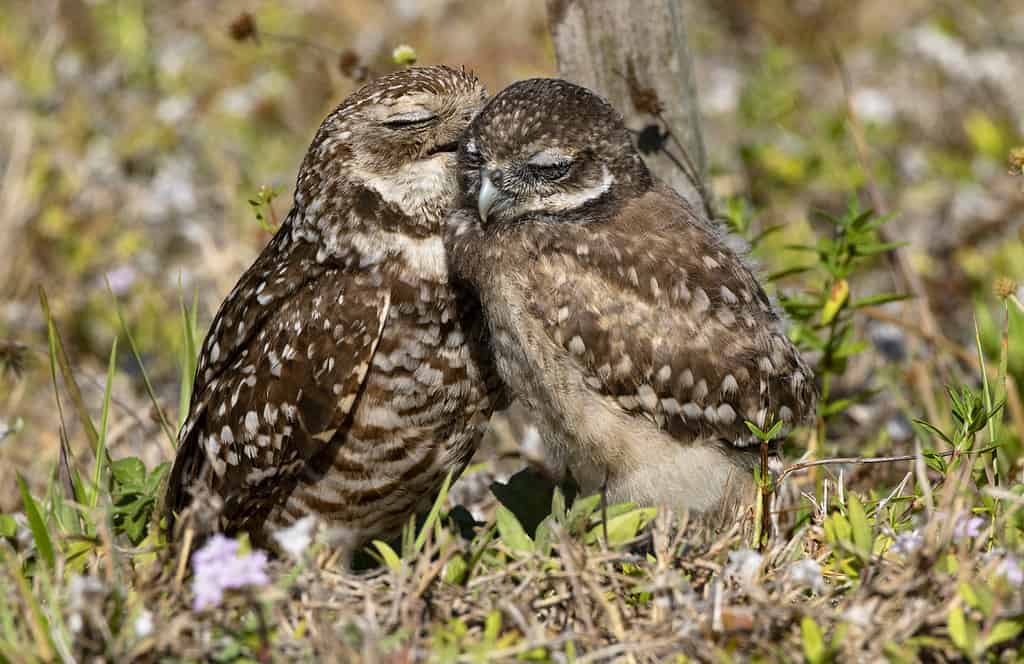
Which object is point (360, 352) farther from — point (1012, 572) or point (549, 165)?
point (1012, 572)

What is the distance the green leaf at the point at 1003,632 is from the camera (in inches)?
96.2

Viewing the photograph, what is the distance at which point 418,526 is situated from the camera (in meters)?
3.83

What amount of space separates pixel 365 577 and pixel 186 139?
4.78 meters

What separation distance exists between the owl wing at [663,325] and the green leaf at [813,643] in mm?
928

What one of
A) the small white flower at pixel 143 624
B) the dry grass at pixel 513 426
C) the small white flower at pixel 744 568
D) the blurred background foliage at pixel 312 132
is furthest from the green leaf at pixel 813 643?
the blurred background foliage at pixel 312 132

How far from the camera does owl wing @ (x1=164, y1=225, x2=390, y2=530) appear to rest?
11.4 feet

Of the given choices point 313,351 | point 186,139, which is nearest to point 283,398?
point 313,351

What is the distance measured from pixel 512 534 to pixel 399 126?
1.33m

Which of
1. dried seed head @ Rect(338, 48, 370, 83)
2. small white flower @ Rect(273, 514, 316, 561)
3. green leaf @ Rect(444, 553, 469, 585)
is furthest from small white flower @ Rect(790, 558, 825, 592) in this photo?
dried seed head @ Rect(338, 48, 370, 83)

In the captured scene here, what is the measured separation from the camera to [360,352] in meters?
3.45

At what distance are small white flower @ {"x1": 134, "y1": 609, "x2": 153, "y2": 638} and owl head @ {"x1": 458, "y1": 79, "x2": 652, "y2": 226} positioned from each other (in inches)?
56.4

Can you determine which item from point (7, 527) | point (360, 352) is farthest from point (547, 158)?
point (7, 527)

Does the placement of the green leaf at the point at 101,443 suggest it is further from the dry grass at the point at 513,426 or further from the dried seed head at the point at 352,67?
the dried seed head at the point at 352,67

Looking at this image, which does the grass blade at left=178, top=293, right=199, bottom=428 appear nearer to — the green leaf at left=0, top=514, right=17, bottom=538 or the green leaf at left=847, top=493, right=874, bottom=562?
the green leaf at left=0, top=514, right=17, bottom=538
